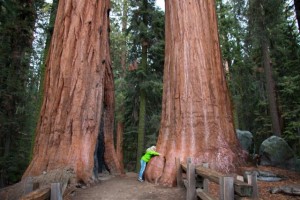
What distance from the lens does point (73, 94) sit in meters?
9.86

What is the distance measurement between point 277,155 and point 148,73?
30.9ft

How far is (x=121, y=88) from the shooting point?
70.4ft

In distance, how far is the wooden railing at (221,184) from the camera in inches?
143

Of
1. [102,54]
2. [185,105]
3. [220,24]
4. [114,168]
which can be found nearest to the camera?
[185,105]

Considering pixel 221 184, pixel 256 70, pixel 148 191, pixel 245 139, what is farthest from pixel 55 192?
pixel 256 70

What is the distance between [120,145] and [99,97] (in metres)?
11.7

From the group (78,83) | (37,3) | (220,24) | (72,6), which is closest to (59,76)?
(78,83)

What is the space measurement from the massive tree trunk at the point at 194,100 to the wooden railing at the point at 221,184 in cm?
102

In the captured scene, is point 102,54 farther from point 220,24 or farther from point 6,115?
point 220,24

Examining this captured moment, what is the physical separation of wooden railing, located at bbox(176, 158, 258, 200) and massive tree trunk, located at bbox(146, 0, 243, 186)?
1.02 m

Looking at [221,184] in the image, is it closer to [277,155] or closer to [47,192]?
[47,192]

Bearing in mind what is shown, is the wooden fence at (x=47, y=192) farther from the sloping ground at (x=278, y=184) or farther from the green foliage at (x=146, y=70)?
the green foliage at (x=146, y=70)

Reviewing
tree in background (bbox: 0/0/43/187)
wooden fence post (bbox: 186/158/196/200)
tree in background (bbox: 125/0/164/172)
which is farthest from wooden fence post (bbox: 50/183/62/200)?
tree in background (bbox: 125/0/164/172)

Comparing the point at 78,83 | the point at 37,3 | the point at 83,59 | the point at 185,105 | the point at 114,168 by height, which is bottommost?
the point at 114,168
